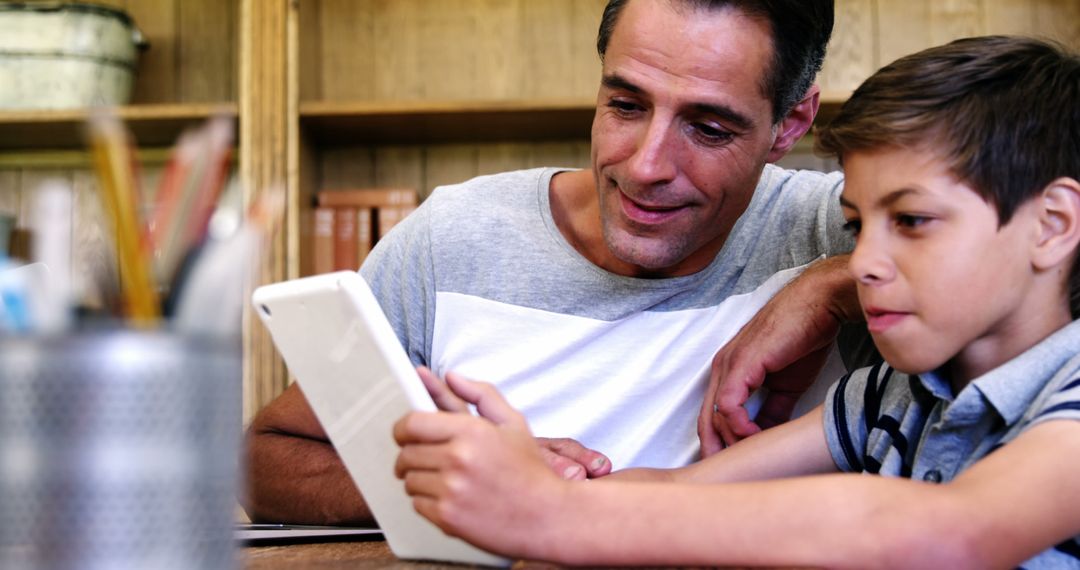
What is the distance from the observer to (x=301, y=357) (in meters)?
0.67

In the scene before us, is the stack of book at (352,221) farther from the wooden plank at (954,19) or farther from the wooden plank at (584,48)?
the wooden plank at (954,19)

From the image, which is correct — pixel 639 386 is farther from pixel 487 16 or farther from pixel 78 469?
pixel 487 16

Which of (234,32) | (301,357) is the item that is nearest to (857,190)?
(301,357)

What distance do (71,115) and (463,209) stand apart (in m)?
1.48

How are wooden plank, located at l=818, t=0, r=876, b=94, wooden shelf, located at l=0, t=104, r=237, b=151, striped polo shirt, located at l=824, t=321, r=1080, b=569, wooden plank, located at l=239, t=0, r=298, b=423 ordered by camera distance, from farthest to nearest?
wooden plank, located at l=818, t=0, r=876, b=94, wooden shelf, located at l=0, t=104, r=237, b=151, wooden plank, located at l=239, t=0, r=298, b=423, striped polo shirt, located at l=824, t=321, r=1080, b=569

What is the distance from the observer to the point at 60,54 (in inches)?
101

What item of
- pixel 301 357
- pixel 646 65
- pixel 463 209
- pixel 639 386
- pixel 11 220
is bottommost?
pixel 11 220

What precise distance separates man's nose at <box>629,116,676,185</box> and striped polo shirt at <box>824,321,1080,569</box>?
0.33 m

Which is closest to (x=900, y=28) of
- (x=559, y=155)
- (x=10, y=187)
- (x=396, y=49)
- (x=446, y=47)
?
(x=559, y=155)

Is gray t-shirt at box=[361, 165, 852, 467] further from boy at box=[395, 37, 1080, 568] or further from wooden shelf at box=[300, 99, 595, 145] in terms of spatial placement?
wooden shelf at box=[300, 99, 595, 145]

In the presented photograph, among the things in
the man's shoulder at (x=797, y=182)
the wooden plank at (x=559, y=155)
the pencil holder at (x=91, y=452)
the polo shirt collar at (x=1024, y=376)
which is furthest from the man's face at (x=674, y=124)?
the wooden plank at (x=559, y=155)

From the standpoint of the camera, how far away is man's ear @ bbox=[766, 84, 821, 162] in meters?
1.45

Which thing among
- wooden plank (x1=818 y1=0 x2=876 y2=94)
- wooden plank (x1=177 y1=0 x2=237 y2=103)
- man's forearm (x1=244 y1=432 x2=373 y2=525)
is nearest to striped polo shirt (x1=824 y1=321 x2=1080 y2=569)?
man's forearm (x1=244 y1=432 x2=373 y2=525)

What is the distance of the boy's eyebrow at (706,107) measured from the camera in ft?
4.21
